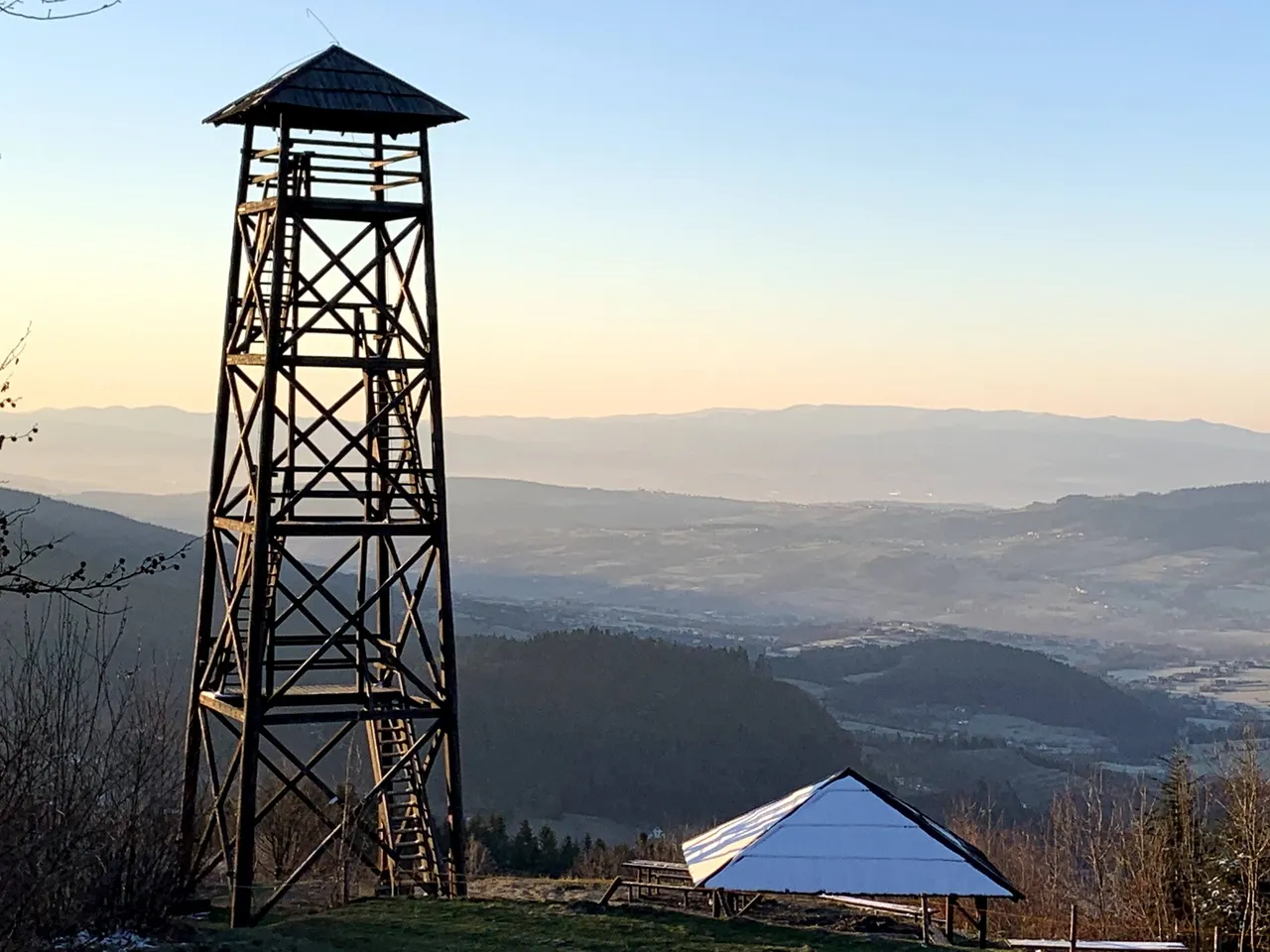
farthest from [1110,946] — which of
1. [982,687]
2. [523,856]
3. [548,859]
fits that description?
[982,687]

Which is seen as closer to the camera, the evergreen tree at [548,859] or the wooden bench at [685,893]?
the wooden bench at [685,893]

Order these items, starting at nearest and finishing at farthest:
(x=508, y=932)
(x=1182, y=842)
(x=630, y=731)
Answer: (x=508, y=932), (x=1182, y=842), (x=630, y=731)

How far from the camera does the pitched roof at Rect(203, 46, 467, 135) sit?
18250 mm

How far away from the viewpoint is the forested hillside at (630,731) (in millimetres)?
89000

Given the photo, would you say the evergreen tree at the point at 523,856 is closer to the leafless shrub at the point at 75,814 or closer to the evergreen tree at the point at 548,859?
the evergreen tree at the point at 548,859

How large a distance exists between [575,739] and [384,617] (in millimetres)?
74377

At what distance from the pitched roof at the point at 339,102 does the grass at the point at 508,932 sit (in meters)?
8.98

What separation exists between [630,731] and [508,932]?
8196cm

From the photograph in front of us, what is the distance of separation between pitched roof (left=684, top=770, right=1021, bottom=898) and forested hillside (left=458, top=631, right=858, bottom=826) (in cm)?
Result: 6453

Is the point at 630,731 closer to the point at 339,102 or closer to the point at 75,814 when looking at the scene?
the point at 339,102

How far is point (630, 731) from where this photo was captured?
97500 mm

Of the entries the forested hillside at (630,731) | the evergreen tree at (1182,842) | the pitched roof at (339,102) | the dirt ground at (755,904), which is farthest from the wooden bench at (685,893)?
the forested hillside at (630,731)

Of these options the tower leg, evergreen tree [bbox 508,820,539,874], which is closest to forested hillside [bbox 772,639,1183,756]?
evergreen tree [bbox 508,820,539,874]

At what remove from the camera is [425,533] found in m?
18.7
